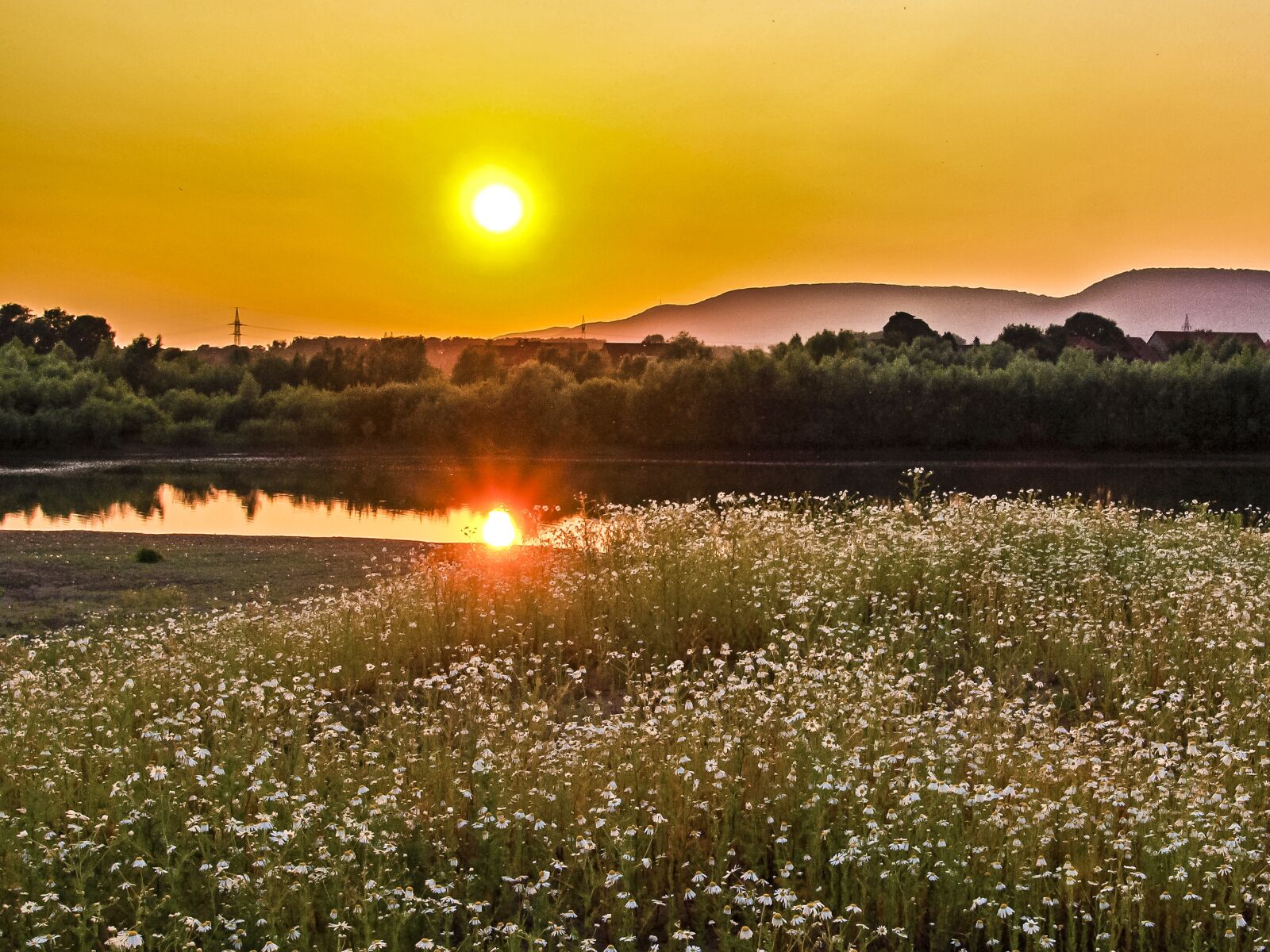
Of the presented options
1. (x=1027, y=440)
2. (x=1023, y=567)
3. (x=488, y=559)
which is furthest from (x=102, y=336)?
(x=1023, y=567)

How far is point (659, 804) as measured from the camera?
19.8 feet

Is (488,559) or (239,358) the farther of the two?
(239,358)

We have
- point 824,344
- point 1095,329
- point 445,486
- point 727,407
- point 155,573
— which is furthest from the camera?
point 1095,329

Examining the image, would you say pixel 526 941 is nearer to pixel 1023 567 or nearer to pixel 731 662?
pixel 731 662

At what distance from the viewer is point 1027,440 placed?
234ft

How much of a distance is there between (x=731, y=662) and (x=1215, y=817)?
5.12 metres

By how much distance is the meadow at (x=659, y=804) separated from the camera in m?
5.16

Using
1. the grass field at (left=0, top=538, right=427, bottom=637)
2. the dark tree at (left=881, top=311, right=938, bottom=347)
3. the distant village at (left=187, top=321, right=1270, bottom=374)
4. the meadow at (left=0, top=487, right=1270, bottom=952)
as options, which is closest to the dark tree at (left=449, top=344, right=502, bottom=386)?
the distant village at (left=187, top=321, right=1270, bottom=374)

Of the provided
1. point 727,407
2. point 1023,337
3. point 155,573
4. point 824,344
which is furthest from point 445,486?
point 1023,337

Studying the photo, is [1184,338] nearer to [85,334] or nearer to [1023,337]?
[1023,337]

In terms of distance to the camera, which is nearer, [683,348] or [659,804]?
[659,804]

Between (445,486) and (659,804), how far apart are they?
4889 cm

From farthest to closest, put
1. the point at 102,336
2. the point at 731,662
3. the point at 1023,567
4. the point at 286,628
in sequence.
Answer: the point at 102,336
the point at 1023,567
the point at 286,628
the point at 731,662

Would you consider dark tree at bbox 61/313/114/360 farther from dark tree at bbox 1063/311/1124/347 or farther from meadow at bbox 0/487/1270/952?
meadow at bbox 0/487/1270/952
